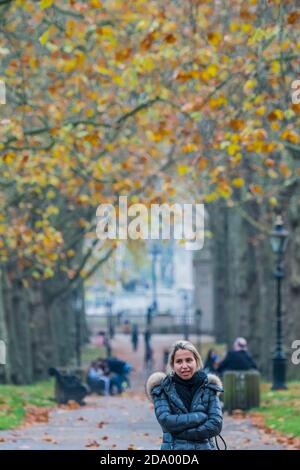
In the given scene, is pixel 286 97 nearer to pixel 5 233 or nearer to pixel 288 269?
pixel 288 269

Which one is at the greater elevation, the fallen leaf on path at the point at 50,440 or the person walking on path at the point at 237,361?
the person walking on path at the point at 237,361

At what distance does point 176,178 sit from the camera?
49.6m

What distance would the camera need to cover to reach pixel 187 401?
9.29m

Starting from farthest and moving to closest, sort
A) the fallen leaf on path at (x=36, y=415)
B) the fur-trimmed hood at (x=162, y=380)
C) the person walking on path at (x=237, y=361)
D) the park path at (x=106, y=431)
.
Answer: the person walking on path at (x=237, y=361) → the fallen leaf on path at (x=36, y=415) → the park path at (x=106, y=431) → the fur-trimmed hood at (x=162, y=380)

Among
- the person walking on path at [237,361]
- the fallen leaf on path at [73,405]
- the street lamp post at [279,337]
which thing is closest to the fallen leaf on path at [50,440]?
the person walking on path at [237,361]

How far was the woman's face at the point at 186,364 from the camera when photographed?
9203mm

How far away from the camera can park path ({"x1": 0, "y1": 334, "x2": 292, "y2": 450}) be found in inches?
635

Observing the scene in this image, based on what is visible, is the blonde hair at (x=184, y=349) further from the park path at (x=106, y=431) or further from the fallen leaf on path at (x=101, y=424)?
the fallen leaf on path at (x=101, y=424)

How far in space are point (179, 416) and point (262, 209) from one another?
25871mm

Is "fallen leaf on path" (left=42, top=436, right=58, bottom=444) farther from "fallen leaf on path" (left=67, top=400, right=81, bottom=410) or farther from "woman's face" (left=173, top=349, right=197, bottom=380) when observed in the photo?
"fallen leaf on path" (left=67, top=400, right=81, bottom=410)

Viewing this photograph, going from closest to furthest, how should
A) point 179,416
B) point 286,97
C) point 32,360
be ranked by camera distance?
point 179,416 → point 286,97 → point 32,360

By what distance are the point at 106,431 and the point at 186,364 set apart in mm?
9883

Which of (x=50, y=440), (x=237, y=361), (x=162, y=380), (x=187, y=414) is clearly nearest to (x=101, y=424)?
(x=50, y=440)

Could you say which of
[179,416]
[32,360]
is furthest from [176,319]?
[179,416]
